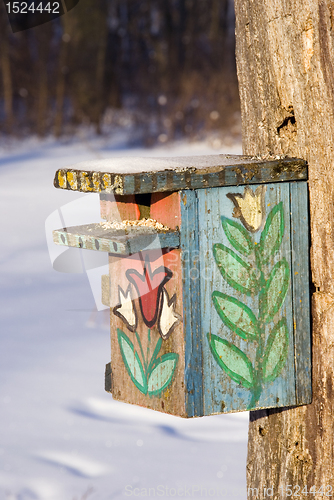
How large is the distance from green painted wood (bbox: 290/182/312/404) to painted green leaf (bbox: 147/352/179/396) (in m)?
0.39

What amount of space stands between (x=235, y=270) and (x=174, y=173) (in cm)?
34

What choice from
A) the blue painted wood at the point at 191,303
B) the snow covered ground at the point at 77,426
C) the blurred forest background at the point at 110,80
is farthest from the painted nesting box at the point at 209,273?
the blurred forest background at the point at 110,80

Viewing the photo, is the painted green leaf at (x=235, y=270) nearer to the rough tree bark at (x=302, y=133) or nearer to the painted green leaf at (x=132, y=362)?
the rough tree bark at (x=302, y=133)

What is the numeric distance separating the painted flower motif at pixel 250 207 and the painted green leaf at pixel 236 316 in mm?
212

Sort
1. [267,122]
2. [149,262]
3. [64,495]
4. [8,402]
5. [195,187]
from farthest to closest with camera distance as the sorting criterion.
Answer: [8,402]
[64,495]
[267,122]
[149,262]
[195,187]

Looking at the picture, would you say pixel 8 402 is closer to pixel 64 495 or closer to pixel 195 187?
pixel 64 495

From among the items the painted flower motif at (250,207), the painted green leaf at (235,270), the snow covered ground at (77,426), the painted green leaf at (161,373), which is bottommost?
the snow covered ground at (77,426)

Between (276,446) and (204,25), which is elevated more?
(204,25)

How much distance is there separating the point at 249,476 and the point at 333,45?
1530 mm

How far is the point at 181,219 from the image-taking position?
1.69m

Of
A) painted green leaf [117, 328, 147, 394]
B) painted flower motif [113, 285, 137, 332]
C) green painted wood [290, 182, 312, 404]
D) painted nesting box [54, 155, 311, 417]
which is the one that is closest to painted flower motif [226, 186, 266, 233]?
painted nesting box [54, 155, 311, 417]

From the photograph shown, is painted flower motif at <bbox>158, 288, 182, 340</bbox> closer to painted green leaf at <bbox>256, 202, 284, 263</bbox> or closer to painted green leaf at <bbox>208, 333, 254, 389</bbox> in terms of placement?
painted green leaf at <bbox>208, 333, 254, 389</bbox>

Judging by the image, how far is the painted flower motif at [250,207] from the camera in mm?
Result: 1769

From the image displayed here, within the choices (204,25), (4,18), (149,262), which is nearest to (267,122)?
(149,262)
